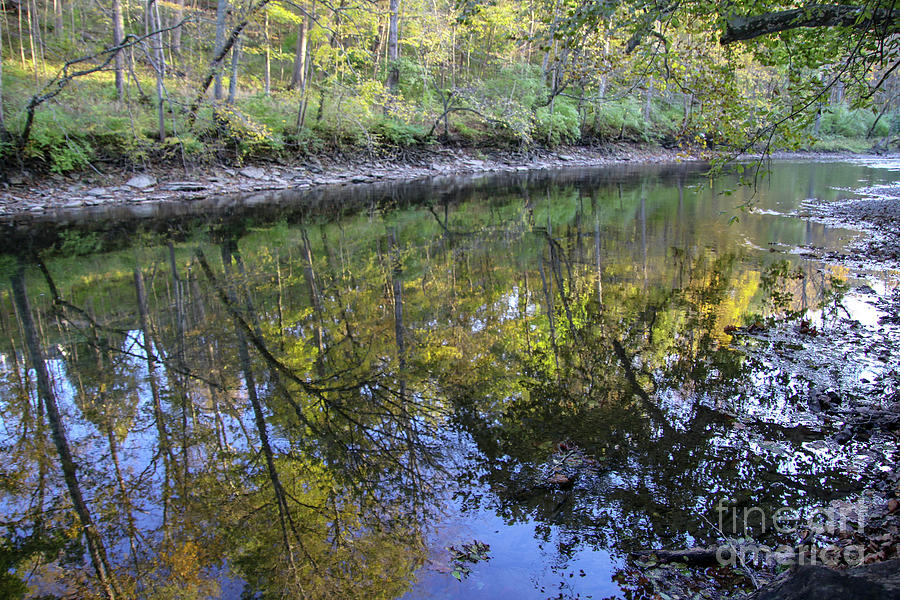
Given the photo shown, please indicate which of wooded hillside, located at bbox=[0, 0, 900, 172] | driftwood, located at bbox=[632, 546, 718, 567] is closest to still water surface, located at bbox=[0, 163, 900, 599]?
driftwood, located at bbox=[632, 546, 718, 567]

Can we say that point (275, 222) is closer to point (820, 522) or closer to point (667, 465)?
point (667, 465)

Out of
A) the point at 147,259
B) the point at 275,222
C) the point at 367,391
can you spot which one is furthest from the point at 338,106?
the point at 367,391

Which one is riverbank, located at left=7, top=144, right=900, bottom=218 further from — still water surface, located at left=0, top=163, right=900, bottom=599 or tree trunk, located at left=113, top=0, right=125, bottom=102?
tree trunk, located at left=113, top=0, right=125, bottom=102

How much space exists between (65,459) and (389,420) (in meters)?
2.61

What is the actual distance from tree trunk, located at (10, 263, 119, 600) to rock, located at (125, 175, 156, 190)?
13.5 metres

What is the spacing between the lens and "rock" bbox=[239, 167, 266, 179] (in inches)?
931

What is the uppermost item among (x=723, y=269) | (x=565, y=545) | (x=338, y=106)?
(x=338, y=106)

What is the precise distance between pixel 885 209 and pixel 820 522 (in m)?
17.2

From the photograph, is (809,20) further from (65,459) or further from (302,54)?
(302,54)

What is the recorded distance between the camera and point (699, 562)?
10.5 feet

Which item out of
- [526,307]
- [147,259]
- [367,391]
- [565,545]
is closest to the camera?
[565,545]

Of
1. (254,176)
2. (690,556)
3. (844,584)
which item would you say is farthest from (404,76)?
(844,584)

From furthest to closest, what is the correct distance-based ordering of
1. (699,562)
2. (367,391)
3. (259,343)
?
(259,343) → (367,391) → (699,562)

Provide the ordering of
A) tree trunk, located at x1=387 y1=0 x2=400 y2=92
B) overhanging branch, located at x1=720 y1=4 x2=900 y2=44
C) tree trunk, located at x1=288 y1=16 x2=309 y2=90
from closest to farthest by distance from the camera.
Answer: overhanging branch, located at x1=720 y1=4 x2=900 y2=44
tree trunk, located at x1=288 y1=16 x2=309 y2=90
tree trunk, located at x1=387 y1=0 x2=400 y2=92
